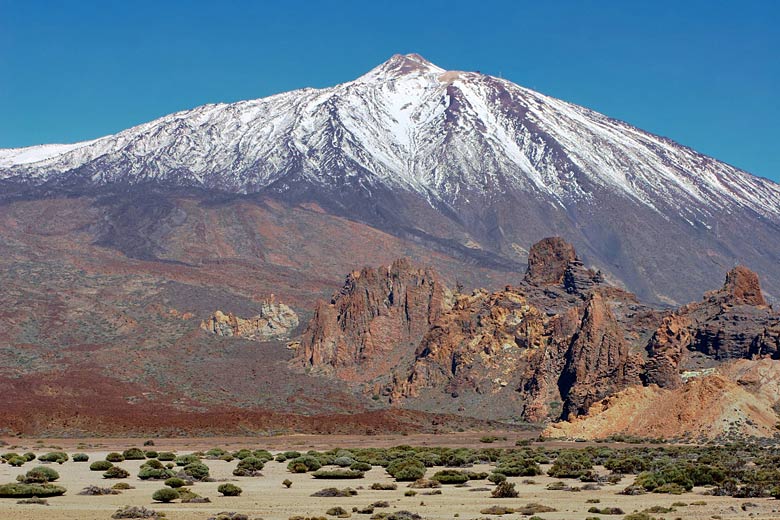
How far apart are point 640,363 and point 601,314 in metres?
9.99

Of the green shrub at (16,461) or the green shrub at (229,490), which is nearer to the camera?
the green shrub at (229,490)

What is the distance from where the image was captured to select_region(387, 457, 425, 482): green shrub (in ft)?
166

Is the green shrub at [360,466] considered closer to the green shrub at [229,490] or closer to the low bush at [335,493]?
the low bush at [335,493]

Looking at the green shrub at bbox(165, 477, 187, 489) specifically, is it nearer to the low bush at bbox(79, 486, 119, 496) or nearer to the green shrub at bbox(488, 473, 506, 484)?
the low bush at bbox(79, 486, 119, 496)

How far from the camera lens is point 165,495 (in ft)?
133

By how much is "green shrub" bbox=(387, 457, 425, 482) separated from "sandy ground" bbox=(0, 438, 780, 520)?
98 cm

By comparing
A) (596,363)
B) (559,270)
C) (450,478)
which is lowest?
(450,478)

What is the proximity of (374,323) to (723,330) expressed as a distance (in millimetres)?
47706

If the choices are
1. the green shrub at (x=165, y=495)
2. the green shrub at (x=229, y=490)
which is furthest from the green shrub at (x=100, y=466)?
the green shrub at (x=165, y=495)

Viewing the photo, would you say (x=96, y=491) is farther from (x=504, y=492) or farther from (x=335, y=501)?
(x=504, y=492)

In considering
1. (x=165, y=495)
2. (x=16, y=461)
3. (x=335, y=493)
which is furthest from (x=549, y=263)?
(x=165, y=495)

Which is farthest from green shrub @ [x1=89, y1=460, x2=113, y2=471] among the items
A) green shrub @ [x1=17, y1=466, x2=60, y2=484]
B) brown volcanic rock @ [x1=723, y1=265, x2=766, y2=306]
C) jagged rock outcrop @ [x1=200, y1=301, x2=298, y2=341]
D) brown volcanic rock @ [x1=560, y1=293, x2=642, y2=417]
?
jagged rock outcrop @ [x1=200, y1=301, x2=298, y2=341]

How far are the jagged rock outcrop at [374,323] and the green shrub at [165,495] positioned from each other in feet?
343

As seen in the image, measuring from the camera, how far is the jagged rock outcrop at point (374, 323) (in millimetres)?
151750
